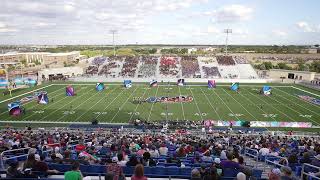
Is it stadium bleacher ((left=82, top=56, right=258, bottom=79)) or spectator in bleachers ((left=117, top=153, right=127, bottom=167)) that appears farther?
stadium bleacher ((left=82, top=56, right=258, bottom=79))

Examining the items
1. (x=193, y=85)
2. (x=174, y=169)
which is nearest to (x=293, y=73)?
(x=193, y=85)

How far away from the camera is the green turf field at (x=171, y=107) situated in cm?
3334

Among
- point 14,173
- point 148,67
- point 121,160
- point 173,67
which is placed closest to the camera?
point 14,173

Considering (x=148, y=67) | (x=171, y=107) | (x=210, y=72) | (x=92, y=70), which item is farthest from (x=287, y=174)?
(x=92, y=70)

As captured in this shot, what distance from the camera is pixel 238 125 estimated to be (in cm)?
2961

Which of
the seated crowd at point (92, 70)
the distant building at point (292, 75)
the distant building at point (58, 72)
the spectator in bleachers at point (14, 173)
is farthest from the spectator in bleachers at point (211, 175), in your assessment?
the distant building at point (58, 72)

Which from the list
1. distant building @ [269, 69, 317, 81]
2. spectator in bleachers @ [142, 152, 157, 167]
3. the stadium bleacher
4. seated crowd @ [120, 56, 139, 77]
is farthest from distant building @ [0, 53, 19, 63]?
spectator in bleachers @ [142, 152, 157, 167]

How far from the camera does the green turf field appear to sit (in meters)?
33.3

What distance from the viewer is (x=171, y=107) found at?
1513 inches

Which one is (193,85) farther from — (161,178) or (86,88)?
(161,178)

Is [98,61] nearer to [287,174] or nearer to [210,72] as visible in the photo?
[210,72]

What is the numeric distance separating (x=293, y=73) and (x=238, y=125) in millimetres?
48665

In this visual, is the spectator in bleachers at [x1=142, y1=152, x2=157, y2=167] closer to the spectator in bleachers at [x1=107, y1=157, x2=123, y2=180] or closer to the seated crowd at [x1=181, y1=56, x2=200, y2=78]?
the spectator in bleachers at [x1=107, y1=157, x2=123, y2=180]

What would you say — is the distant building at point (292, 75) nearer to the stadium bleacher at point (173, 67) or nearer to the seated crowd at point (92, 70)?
the stadium bleacher at point (173, 67)
